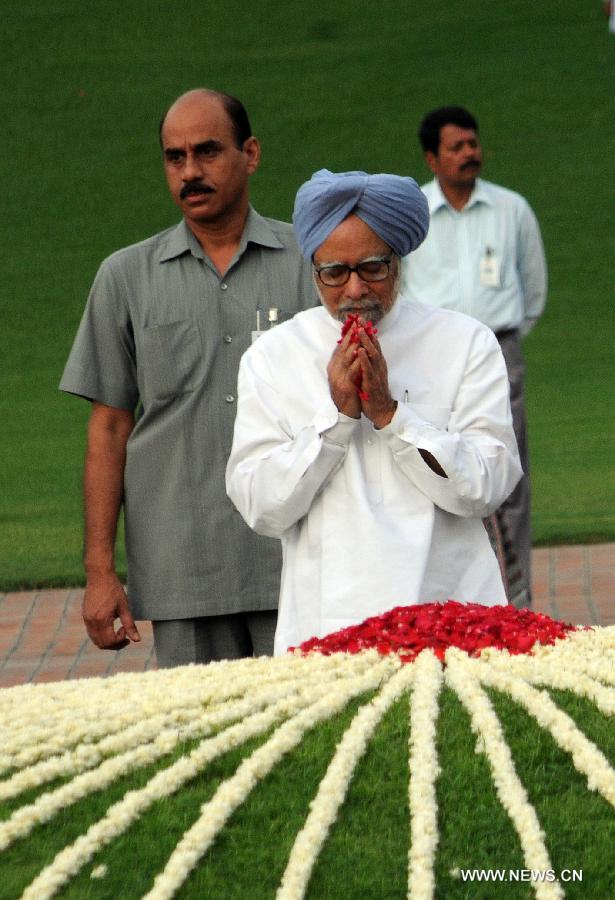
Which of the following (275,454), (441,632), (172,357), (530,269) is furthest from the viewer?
(530,269)

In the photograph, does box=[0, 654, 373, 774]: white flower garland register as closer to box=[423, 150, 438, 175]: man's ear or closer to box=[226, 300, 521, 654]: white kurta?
box=[226, 300, 521, 654]: white kurta

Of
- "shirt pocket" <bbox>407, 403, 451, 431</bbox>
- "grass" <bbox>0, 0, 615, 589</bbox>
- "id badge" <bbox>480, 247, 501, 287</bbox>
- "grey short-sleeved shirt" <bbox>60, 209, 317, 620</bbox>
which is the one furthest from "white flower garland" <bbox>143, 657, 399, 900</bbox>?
"grass" <bbox>0, 0, 615, 589</bbox>

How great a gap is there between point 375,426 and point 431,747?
964mm

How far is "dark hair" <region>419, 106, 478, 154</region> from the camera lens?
799cm

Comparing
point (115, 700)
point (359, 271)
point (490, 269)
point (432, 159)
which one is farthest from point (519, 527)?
point (115, 700)

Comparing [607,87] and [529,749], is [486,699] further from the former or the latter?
[607,87]

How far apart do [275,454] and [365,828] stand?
1.15 m

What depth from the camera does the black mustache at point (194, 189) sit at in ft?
14.3

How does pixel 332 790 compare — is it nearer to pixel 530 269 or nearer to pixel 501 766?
pixel 501 766

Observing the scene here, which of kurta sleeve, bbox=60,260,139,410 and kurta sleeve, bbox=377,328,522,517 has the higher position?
kurta sleeve, bbox=60,260,139,410

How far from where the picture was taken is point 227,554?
439cm

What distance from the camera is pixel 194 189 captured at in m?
4.38

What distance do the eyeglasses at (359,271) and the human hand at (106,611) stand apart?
4.33 feet

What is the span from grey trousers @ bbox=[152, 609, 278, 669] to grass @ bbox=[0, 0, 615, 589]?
750 cm
